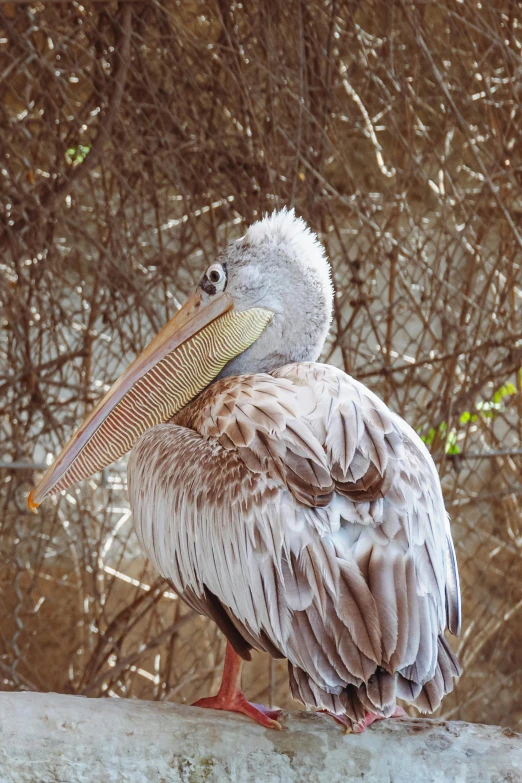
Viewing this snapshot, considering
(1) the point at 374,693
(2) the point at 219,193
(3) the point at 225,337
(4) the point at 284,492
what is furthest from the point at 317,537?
(2) the point at 219,193

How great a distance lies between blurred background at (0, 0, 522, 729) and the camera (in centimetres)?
281

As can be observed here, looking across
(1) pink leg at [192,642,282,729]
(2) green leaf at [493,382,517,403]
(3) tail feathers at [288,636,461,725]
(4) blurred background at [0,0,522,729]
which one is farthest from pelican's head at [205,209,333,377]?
(2) green leaf at [493,382,517,403]

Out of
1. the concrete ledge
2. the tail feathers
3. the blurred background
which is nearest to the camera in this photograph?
the tail feathers

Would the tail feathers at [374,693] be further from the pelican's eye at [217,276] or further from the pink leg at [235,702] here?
the pelican's eye at [217,276]

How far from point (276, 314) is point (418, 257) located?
121 centimetres

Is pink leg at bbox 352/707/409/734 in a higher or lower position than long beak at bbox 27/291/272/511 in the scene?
lower

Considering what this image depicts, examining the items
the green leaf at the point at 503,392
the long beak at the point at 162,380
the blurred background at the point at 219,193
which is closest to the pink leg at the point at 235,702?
the long beak at the point at 162,380

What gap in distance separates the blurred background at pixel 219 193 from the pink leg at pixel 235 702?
1.57 metres

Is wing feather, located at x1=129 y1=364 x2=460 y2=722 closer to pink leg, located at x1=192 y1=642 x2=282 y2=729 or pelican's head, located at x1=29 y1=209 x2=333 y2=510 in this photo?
pink leg, located at x1=192 y1=642 x2=282 y2=729

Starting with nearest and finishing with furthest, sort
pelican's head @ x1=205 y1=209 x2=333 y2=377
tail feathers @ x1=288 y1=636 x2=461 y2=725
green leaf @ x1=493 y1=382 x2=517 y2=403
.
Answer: tail feathers @ x1=288 y1=636 x2=461 y2=725, pelican's head @ x1=205 y1=209 x2=333 y2=377, green leaf @ x1=493 y1=382 x2=517 y2=403

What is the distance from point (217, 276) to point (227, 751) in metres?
0.93

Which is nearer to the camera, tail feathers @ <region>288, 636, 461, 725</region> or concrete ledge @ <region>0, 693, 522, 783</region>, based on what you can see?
tail feathers @ <region>288, 636, 461, 725</region>

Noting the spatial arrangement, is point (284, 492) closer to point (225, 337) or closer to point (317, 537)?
point (317, 537)

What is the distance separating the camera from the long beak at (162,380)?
1.84 meters
